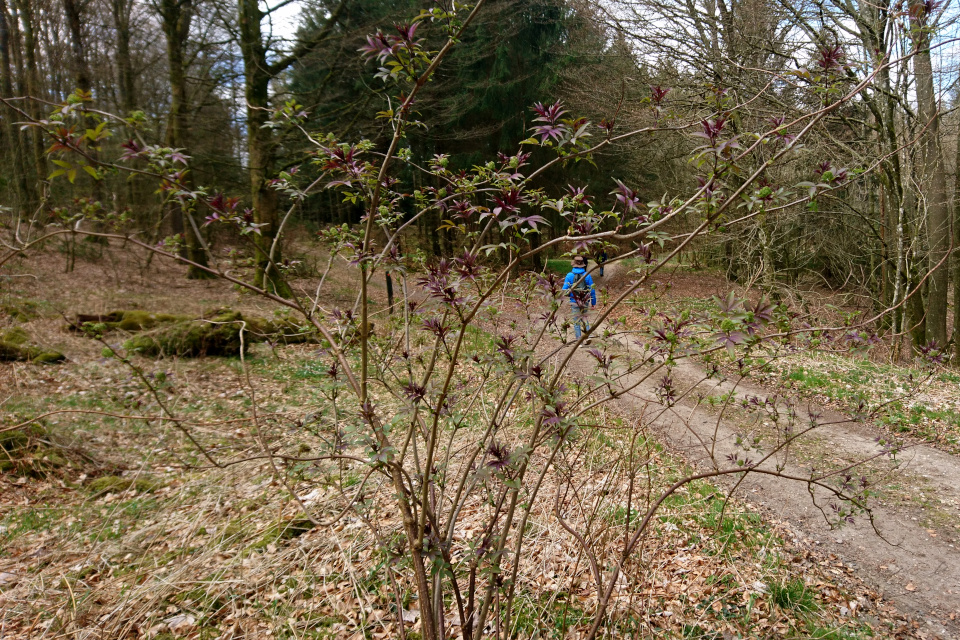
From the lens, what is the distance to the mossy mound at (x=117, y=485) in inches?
170

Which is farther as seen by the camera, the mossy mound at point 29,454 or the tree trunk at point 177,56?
the tree trunk at point 177,56

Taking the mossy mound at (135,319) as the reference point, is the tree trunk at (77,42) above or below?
above

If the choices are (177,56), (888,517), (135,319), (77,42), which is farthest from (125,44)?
(888,517)

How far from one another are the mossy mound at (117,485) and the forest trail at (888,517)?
4034 millimetres

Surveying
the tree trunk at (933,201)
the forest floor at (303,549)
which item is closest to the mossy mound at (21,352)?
the forest floor at (303,549)

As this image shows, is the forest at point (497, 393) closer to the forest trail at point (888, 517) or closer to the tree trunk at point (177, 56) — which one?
the forest trail at point (888, 517)

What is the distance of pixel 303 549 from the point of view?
316 cm

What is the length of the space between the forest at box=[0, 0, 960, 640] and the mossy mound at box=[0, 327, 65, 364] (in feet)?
0.20

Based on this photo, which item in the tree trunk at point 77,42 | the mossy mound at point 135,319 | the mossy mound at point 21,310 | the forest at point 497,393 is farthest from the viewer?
the tree trunk at point 77,42

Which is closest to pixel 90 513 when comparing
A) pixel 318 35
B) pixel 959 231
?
pixel 318 35

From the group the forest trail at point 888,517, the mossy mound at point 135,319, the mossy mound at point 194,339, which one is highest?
the mossy mound at point 135,319

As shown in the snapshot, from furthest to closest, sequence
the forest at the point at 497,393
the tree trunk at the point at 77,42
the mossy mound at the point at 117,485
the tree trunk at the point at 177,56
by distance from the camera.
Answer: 1. the tree trunk at the point at 77,42
2. the tree trunk at the point at 177,56
3. the mossy mound at the point at 117,485
4. the forest at the point at 497,393

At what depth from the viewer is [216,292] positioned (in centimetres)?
1310

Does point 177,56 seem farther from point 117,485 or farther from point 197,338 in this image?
point 117,485
